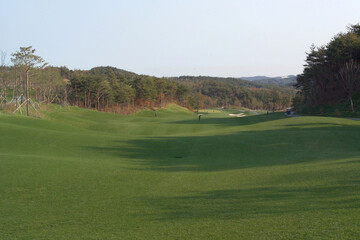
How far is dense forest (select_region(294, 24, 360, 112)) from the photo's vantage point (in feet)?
141

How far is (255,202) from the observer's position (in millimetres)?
7520

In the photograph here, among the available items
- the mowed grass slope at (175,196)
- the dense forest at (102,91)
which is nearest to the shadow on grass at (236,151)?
the mowed grass slope at (175,196)

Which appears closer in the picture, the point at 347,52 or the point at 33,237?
the point at 33,237

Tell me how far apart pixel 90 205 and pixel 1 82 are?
1677 inches

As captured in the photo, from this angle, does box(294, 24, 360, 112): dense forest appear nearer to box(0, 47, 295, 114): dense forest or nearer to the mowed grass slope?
the mowed grass slope

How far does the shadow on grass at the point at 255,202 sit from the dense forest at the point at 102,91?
3044cm

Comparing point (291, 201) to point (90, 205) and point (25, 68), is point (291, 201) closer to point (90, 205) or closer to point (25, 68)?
point (90, 205)

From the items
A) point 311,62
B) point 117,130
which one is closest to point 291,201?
point 117,130

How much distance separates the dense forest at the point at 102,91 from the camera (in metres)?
39.7

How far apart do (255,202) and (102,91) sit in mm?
72920

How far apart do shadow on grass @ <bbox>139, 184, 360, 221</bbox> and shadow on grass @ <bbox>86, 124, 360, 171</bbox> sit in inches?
181

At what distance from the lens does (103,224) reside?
6.53m

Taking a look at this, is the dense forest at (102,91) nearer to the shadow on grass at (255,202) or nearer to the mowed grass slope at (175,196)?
the mowed grass slope at (175,196)

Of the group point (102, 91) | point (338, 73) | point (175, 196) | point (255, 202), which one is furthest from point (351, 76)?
point (102, 91)
